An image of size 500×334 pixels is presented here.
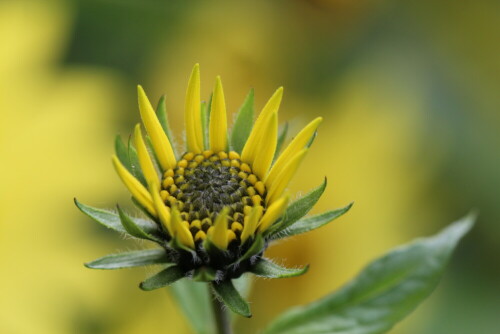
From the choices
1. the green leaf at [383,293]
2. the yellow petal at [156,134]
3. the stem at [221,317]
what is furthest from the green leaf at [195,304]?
the yellow petal at [156,134]

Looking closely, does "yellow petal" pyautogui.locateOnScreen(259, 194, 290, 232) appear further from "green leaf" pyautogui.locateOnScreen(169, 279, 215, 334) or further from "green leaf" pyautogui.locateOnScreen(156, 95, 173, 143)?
"green leaf" pyautogui.locateOnScreen(169, 279, 215, 334)

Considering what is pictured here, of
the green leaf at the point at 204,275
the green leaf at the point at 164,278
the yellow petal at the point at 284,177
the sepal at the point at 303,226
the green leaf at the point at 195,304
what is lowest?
the green leaf at the point at 195,304

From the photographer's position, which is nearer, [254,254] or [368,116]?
[254,254]

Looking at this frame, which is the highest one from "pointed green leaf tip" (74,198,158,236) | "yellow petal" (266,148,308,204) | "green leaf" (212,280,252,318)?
"yellow petal" (266,148,308,204)

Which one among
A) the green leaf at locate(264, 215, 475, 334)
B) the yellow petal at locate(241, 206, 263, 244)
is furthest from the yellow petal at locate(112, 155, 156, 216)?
the green leaf at locate(264, 215, 475, 334)

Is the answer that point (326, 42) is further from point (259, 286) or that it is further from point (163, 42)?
point (259, 286)

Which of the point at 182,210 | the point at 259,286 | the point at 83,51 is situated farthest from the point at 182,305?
the point at 83,51

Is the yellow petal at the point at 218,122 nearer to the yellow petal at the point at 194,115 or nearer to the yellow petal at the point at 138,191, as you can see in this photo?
the yellow petal at the point at 194,115
